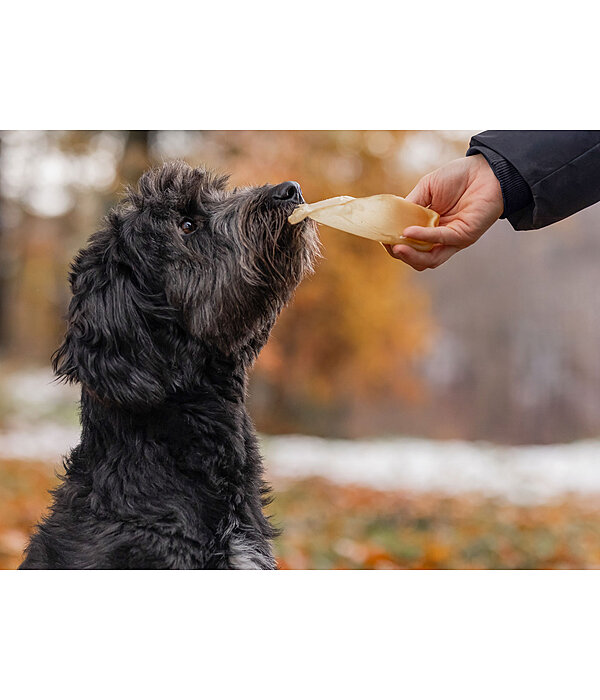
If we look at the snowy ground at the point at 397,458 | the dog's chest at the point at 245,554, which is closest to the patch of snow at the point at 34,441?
the snowy ground at the point at 397,458

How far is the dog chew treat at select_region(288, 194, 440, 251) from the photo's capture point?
2.29m

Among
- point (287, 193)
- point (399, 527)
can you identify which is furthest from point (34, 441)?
point (287, 193)

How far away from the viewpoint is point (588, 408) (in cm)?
905

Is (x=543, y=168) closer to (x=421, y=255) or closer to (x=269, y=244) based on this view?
(x=421, y=255)

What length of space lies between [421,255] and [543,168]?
22.1 inches

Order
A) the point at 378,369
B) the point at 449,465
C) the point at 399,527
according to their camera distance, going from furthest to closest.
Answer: the point at 378,369 < the point at 449,465 < the point at 399,527

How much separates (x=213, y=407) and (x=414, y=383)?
27.2 feet

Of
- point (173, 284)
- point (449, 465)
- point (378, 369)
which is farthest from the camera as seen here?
point (378, 369)

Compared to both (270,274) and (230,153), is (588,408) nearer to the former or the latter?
(230,153)

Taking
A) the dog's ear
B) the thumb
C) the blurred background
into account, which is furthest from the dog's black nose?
the blurred background

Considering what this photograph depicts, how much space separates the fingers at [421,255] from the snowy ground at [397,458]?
5.15 meters

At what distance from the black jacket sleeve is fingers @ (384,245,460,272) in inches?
11.5

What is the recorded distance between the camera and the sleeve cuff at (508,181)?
2590 mm

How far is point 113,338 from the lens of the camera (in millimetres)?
→ 2246
